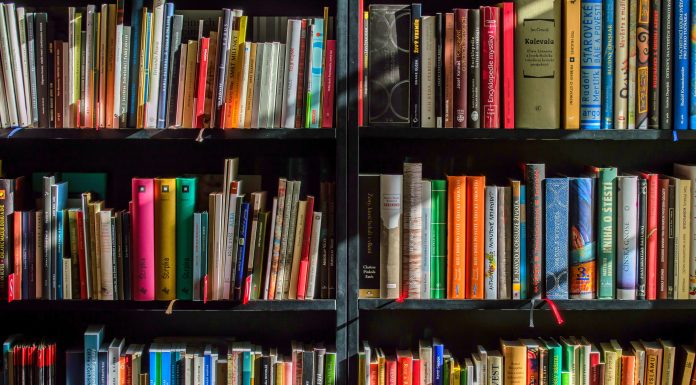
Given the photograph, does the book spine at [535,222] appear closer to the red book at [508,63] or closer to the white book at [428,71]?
the red book at [508,63]

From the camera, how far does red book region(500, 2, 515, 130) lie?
203cm

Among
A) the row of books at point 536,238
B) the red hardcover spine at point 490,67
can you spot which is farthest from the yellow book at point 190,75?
the red hardcover spine at point 490,67

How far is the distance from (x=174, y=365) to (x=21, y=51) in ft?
2.88

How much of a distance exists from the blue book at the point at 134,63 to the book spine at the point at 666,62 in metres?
1.29

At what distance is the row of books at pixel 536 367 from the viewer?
2160 mm

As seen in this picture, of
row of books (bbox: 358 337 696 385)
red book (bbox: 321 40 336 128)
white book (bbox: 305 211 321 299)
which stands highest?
red book (bbox: 321 40 336 128)

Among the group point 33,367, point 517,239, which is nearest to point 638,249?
point 517,239

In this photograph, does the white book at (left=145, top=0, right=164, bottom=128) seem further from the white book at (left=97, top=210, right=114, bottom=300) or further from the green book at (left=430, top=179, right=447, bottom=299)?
the green book at (left=430, top=179, right=447, bottom=299)

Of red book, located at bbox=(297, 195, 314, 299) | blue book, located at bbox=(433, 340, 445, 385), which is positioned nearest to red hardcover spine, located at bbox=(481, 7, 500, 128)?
red book, located at bbox=(297, 195, 314, 299)

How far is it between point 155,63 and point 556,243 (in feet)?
3.58

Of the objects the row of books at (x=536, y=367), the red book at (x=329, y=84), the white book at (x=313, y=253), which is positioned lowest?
the row of books at (x=536, y=367)

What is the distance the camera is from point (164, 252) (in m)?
2.07

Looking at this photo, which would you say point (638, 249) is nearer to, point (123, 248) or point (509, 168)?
point (509, 168)

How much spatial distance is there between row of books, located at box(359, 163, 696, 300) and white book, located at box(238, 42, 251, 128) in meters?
0.34
